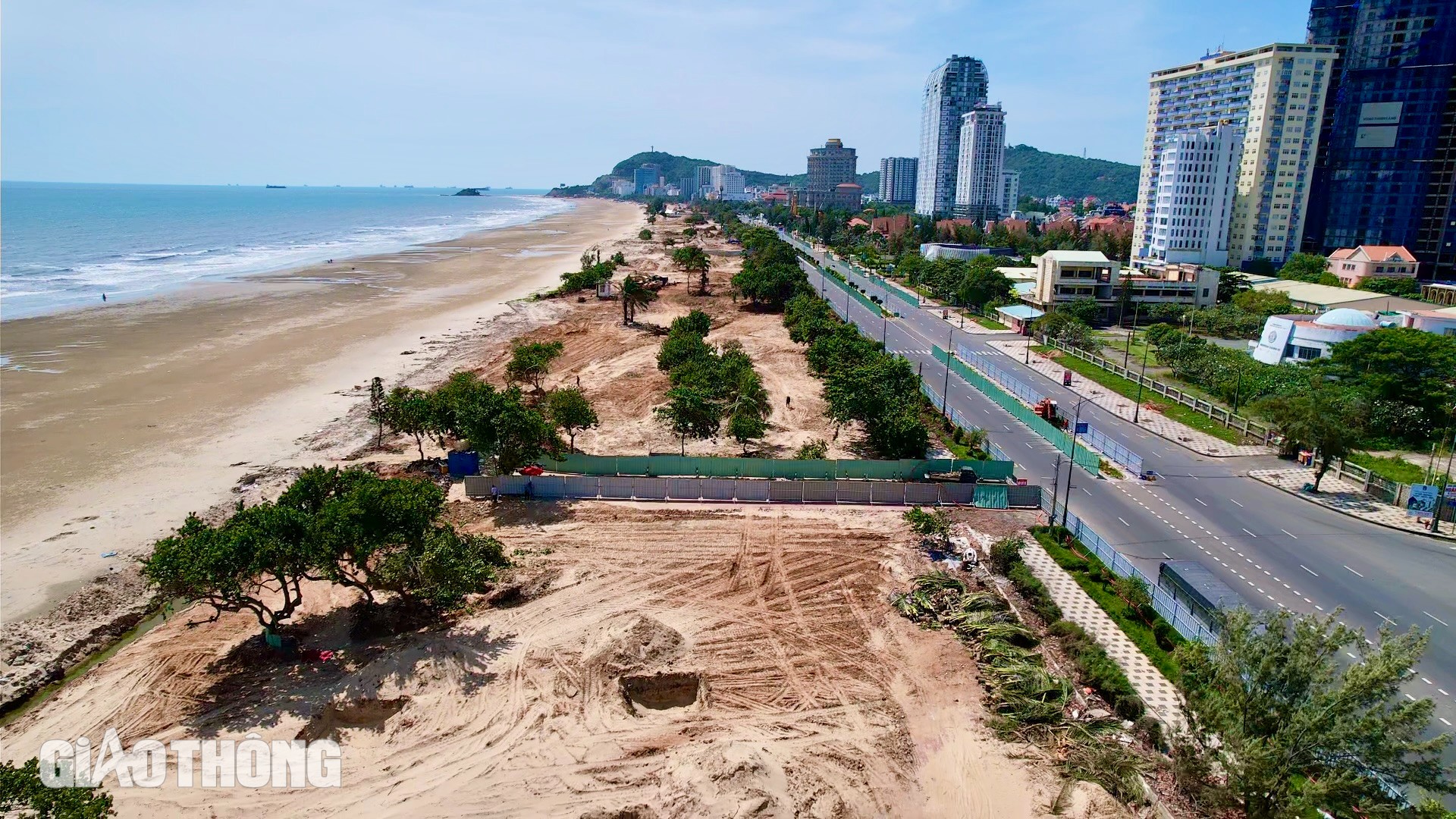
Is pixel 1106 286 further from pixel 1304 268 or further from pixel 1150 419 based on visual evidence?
pixel 1150 419

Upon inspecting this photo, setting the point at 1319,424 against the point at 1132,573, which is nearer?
the point at 1132,573

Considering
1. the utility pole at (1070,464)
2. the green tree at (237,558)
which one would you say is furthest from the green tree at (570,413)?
the utility pole at (1070,464)

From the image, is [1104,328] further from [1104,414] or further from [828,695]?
[828,695]

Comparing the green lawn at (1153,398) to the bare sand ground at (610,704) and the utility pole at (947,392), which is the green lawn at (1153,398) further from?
the bare sand ground at (610,704)

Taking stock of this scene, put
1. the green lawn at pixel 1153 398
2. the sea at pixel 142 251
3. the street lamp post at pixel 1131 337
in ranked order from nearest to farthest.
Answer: the green lawn at pixel 1153 398 → the street lamp post at pixel 1131 337 → the sea at pixel 142 251

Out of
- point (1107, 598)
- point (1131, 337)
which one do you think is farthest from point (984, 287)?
point (1107, 598)

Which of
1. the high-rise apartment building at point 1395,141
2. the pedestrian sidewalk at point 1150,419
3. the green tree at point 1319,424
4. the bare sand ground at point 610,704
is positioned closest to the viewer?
the bare sand ground at point 610,704
